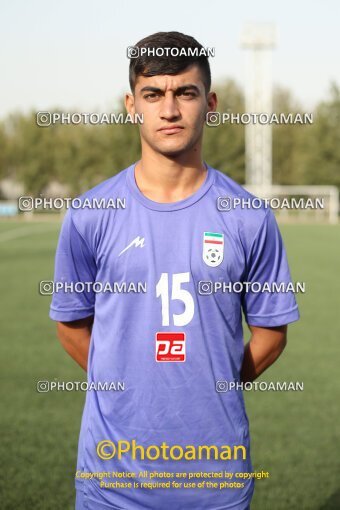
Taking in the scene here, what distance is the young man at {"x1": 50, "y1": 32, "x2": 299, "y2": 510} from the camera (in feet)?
9.50

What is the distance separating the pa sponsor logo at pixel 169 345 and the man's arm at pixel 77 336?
0.53 metres

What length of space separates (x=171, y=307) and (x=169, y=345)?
11cm

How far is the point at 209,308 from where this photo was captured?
289 cm

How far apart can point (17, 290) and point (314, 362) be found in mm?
8912

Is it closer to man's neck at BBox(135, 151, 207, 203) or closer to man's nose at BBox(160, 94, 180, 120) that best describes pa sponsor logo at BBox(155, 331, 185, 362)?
man's neck at BBox(135, 151, 207, 203)

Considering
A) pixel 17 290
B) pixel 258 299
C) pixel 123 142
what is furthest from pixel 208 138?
pixel 258 299

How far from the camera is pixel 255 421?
788 centimetres

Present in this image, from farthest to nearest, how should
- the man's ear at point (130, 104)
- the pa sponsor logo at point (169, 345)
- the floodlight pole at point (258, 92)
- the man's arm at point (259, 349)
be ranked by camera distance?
1. the floodlight pole at point (258, 92)
2. the man's arm at point (259, 349)
3. the man's ear at point (130, 104)
4. the pa sponsor logo at point (169, 345)

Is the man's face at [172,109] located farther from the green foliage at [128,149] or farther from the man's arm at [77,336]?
the green foliage at [128,149]

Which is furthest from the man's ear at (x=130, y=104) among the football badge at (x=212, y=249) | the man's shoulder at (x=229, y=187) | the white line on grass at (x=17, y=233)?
the white line on grass at (x=17, y=233)

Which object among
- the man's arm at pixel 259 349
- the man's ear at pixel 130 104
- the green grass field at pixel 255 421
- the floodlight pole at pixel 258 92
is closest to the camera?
the man's ear at pixel 130 104

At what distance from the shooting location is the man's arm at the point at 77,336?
3.36 metres

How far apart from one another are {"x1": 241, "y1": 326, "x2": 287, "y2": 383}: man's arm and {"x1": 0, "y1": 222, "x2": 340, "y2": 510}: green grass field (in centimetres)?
266

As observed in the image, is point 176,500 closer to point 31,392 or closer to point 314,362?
point 31,392
